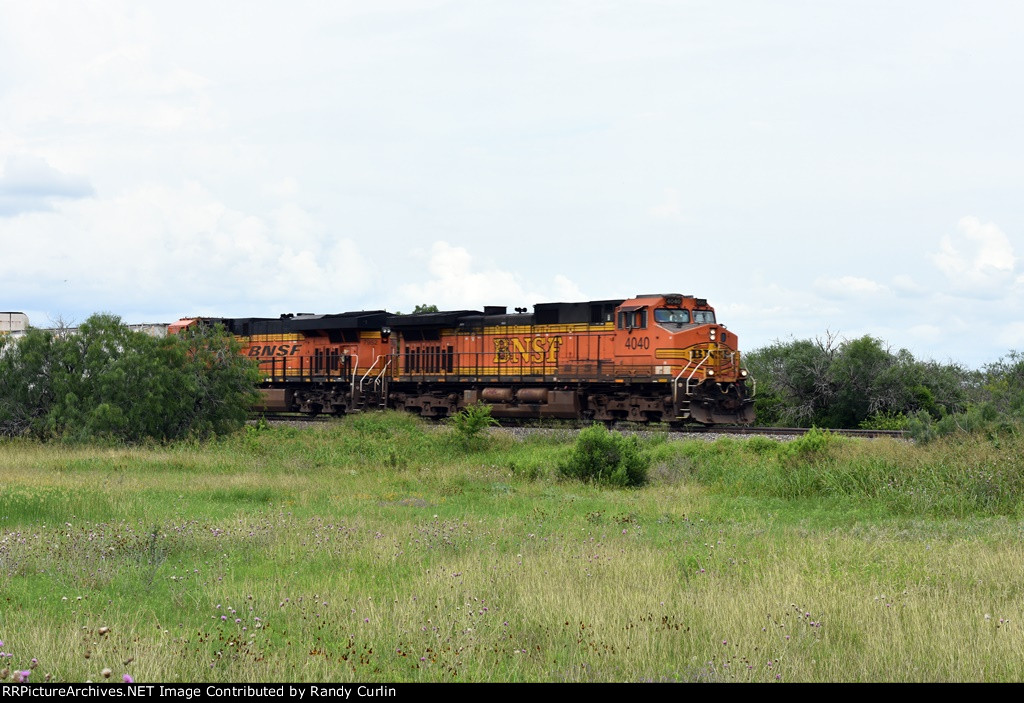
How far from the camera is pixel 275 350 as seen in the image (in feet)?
138

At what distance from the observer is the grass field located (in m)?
7.09

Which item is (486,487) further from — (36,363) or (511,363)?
(36,363)

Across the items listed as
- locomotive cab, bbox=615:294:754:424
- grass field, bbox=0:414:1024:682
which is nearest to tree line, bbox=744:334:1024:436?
locomotive cab, bbox=615:294:754:424

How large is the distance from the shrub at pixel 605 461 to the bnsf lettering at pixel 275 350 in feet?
74.2

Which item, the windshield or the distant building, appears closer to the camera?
the windshield

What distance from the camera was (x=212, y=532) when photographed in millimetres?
12359

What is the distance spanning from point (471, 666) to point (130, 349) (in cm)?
2584

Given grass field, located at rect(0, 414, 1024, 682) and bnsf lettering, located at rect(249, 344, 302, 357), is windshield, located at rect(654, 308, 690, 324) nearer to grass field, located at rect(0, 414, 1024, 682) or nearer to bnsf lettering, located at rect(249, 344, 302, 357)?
grass field, located at rect(0, 414, 1024, 682)

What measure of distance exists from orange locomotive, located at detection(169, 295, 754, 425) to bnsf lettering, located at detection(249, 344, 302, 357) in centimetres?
4

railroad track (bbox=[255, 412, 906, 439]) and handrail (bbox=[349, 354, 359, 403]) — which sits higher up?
handrail (bbox=[349, 354, 359, 403])

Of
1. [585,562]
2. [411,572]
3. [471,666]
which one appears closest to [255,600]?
[411,572]

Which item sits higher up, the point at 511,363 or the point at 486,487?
the point at 511,363

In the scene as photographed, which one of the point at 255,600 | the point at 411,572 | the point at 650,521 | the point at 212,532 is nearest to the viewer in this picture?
the point at 255,600

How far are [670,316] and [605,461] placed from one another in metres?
9.99
